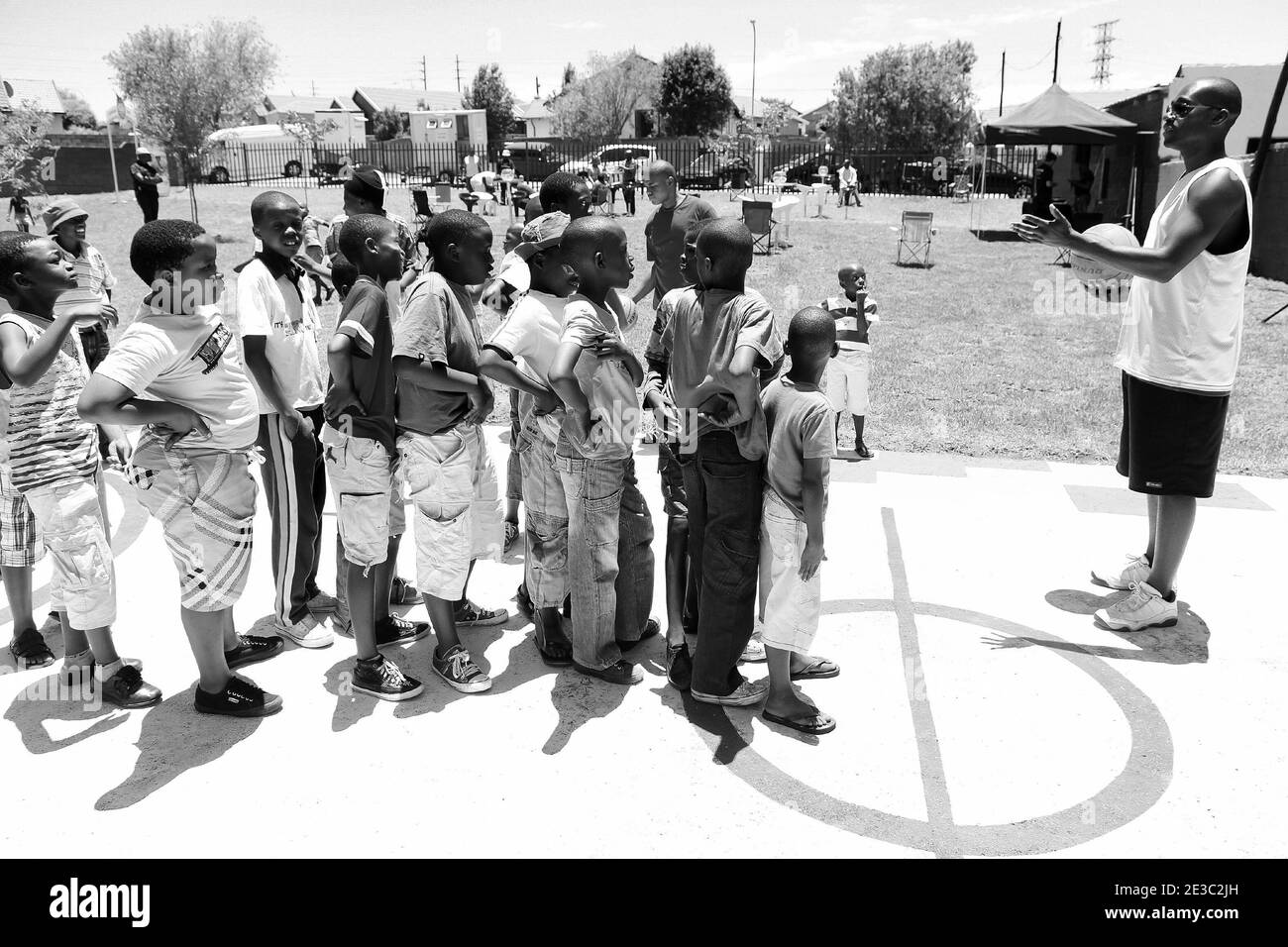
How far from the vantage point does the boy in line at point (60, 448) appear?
3375mm

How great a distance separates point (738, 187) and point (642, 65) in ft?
159

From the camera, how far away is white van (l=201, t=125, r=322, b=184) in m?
36.9

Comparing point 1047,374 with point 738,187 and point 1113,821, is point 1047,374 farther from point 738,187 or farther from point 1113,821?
point 738,187

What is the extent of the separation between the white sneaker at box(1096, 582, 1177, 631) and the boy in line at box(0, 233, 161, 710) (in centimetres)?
416

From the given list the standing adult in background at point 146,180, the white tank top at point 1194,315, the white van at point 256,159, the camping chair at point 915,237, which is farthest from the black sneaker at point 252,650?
the white van at point 256,159

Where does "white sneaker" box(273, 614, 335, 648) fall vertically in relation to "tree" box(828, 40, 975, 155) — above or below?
below

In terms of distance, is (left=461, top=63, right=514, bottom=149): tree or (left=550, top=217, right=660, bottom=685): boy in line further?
(left=461, top=63, right=514, bottom=149): tree

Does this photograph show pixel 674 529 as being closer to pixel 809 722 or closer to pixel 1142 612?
pixel 809 722

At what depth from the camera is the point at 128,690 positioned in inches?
145

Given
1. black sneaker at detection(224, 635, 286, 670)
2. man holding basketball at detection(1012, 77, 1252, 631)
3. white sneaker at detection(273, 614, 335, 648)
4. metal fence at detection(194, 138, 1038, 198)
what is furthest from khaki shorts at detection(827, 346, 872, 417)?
metal fence at detection(194, 138, 1038, 198)

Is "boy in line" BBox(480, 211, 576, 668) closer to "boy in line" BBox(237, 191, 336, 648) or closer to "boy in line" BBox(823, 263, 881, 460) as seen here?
"boy in line" BBox(237, 191, 336, 648)

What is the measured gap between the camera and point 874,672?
155 inches

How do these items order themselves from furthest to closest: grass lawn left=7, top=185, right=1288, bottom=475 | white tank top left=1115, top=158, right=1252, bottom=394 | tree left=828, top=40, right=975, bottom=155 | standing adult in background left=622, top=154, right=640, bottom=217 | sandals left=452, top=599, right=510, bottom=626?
tree left=828, top=40, right=975, bottom=155 → standing adult in background left=622, top=154, right=640, bottom=217 → grass lawn left=7, top=185, right=1288, bottom=475 → sandals left=452, top=599, right=510, bottom=626 → white tank top left=1115, top=158, right=1252, bottom=394

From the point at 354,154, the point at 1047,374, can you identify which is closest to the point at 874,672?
the point at 1047,374
